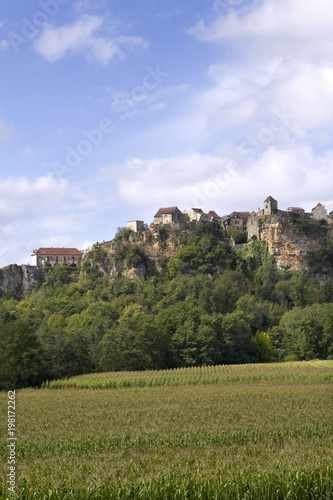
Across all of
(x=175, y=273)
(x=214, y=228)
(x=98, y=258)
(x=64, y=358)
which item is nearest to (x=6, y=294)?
(x=98, y=258)

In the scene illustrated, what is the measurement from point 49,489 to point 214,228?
109590 mm

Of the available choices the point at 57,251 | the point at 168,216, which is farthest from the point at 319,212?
the point at 57,251

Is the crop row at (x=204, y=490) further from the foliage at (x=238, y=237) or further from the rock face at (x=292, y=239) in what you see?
the foliage at (x=238, y=237)

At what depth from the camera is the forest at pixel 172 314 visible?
65562 mm

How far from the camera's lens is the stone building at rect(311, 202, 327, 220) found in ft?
429

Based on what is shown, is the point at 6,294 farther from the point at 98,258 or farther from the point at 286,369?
the point at 286,369

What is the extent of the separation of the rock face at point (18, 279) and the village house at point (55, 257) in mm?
5906

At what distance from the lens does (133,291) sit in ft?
365

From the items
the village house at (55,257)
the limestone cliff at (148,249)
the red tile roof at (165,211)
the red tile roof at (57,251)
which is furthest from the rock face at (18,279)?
the red tile roof at (165,211)

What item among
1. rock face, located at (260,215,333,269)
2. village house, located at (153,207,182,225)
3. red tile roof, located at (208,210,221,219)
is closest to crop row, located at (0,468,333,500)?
rock face, located at (260,215,333,269)

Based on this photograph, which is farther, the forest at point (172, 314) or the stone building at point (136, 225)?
the stone building at point (136, 225)

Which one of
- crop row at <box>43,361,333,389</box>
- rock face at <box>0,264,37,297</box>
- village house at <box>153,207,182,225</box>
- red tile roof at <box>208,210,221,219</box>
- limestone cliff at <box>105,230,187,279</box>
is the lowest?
crop row at <box>43,361,333,389</box>

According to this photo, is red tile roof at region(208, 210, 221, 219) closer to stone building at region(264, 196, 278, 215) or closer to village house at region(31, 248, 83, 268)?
stone building at region(264, 196, 278, 215)

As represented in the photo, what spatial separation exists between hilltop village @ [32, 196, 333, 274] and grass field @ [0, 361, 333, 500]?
239 ft
